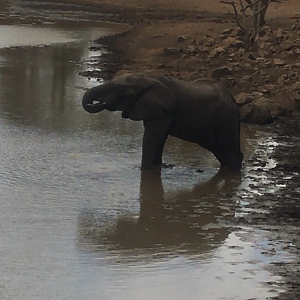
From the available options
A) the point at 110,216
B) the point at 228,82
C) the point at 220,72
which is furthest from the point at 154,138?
the point at 220,72

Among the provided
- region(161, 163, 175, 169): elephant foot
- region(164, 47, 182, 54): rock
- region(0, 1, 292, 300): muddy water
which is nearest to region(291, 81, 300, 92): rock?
region(0, 1, 292, 300): muddy water

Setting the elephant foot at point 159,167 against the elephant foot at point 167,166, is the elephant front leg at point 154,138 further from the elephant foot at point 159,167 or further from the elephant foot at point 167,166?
the elephant foot at point 167,166

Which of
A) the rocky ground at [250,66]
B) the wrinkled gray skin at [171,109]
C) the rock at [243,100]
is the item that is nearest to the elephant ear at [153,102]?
the wrinkled gray skin at [171,109]

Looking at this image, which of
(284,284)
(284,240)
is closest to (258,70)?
(284,240)

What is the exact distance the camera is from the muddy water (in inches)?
267

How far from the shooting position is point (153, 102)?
10164mm

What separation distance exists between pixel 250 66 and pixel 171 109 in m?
8.32

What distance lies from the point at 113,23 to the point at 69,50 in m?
9.09

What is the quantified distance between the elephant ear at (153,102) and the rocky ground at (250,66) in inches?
57.5

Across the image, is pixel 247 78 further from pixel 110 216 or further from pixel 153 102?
pixel 110 216

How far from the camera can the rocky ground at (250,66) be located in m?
8.90

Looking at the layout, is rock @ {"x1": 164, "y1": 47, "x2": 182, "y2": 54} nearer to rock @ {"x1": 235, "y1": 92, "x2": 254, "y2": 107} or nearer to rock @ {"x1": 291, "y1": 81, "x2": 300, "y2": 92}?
rock @ {"x1": 291, "y1": 81, "x2": 300, "y2": 92}

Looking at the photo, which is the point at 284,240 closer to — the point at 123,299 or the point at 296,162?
the point at 123,299

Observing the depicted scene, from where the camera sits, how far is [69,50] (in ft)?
73.3
